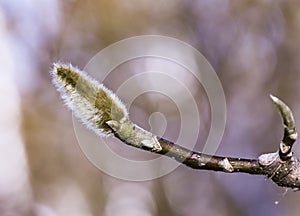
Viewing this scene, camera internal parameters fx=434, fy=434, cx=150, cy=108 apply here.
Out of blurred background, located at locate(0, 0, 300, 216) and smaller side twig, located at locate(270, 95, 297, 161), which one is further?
blurred background, located at locate(0, 0, 300, 216)

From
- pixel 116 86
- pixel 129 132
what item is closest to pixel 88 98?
pixel 129 132

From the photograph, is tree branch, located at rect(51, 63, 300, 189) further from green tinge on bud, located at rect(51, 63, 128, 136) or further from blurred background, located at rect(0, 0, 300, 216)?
blurred background, located at rect(0, 0, 300, 216)

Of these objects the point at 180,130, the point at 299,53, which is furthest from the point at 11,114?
the point at 299,53

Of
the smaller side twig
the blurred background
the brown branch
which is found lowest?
the blurred background

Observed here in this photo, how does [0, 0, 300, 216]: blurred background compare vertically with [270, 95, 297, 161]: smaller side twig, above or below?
below

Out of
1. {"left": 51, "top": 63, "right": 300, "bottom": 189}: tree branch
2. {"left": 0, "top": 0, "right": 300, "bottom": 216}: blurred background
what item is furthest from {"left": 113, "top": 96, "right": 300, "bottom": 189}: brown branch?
{"left": 0, "top": 0, "right": 300, "bottom": 216}: blurred background

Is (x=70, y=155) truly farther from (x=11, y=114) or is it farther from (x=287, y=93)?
(x=287, y=93)

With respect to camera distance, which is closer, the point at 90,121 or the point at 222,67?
the point at 90,121
